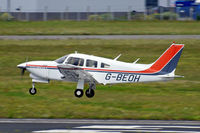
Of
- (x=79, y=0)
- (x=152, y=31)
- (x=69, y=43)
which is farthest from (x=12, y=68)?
(x=79, y=0)

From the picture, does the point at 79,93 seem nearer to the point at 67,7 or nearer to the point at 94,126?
the point at 94,126

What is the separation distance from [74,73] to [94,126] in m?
5.16

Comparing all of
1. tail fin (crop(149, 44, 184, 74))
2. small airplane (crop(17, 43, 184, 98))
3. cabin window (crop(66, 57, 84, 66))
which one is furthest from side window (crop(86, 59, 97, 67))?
tail fin (crop(149, 44, 184, 74))

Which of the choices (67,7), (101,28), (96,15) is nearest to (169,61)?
(101,28)

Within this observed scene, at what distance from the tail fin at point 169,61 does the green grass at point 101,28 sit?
23678 mm

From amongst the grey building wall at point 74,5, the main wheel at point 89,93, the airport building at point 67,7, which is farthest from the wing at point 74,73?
the grey building wall at point 74,5

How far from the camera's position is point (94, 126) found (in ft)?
49.3

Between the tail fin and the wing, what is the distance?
301 centimetres

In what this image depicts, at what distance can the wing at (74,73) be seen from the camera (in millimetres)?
19422

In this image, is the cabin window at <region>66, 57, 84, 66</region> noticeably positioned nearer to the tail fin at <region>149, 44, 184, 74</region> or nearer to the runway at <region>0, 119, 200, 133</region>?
the tail fin at <region>149, 44, 184, 74</region>

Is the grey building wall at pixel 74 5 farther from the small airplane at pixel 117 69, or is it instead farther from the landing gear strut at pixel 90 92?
the small airplane at pixel 117 69

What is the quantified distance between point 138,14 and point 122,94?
3743 cm

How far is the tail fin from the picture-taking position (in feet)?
63.9

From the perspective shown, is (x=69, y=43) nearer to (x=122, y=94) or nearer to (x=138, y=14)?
(x=122, y=94)
